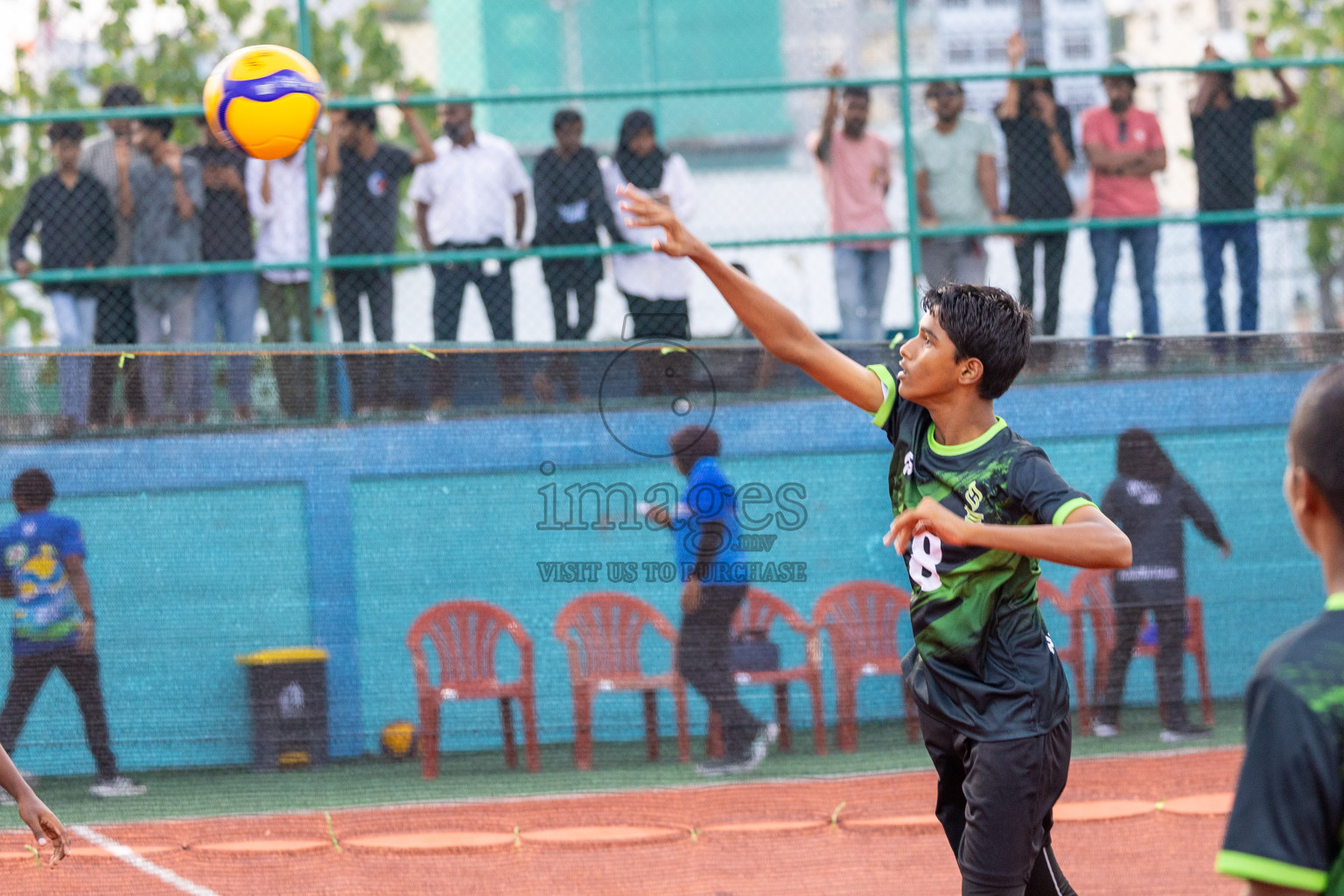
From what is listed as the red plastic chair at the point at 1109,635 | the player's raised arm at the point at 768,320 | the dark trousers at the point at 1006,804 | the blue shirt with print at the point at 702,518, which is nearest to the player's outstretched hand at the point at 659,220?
the player's raised arm at the point at 768,320

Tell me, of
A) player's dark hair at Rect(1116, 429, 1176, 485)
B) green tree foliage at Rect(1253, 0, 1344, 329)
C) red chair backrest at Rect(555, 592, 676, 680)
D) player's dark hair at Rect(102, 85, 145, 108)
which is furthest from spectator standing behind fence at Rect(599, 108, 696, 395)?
green tree foliage at Rect(1253, 0, 1344, 329)

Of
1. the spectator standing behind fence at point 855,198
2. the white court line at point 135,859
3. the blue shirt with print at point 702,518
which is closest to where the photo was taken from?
the white court line at point 135,859

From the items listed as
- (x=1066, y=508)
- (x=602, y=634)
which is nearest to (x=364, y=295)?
(x=602, y=634)

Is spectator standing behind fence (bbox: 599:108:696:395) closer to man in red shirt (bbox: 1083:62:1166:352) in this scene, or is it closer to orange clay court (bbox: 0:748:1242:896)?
man in red shirt (bbox: 1083:62:1166:352)

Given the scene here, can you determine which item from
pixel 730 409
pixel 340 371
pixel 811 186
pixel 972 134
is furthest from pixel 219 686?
pixel 811 186

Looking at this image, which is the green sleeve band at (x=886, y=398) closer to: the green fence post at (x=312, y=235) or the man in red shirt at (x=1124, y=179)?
the green fence post at (x=312, y=235)

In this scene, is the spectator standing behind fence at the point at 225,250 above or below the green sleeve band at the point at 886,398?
above

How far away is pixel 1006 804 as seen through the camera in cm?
375

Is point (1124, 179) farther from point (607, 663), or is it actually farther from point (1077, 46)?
point (1077, 46)

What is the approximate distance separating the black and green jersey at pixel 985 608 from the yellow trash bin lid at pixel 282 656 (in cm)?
321

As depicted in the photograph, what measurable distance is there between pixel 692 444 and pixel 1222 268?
4782 millimetres

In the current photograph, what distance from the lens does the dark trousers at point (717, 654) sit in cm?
650

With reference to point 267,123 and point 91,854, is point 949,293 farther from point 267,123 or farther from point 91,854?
point 91,854

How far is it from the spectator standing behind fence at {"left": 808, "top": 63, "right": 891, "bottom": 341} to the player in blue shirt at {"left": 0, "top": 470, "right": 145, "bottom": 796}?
17.1 feet
